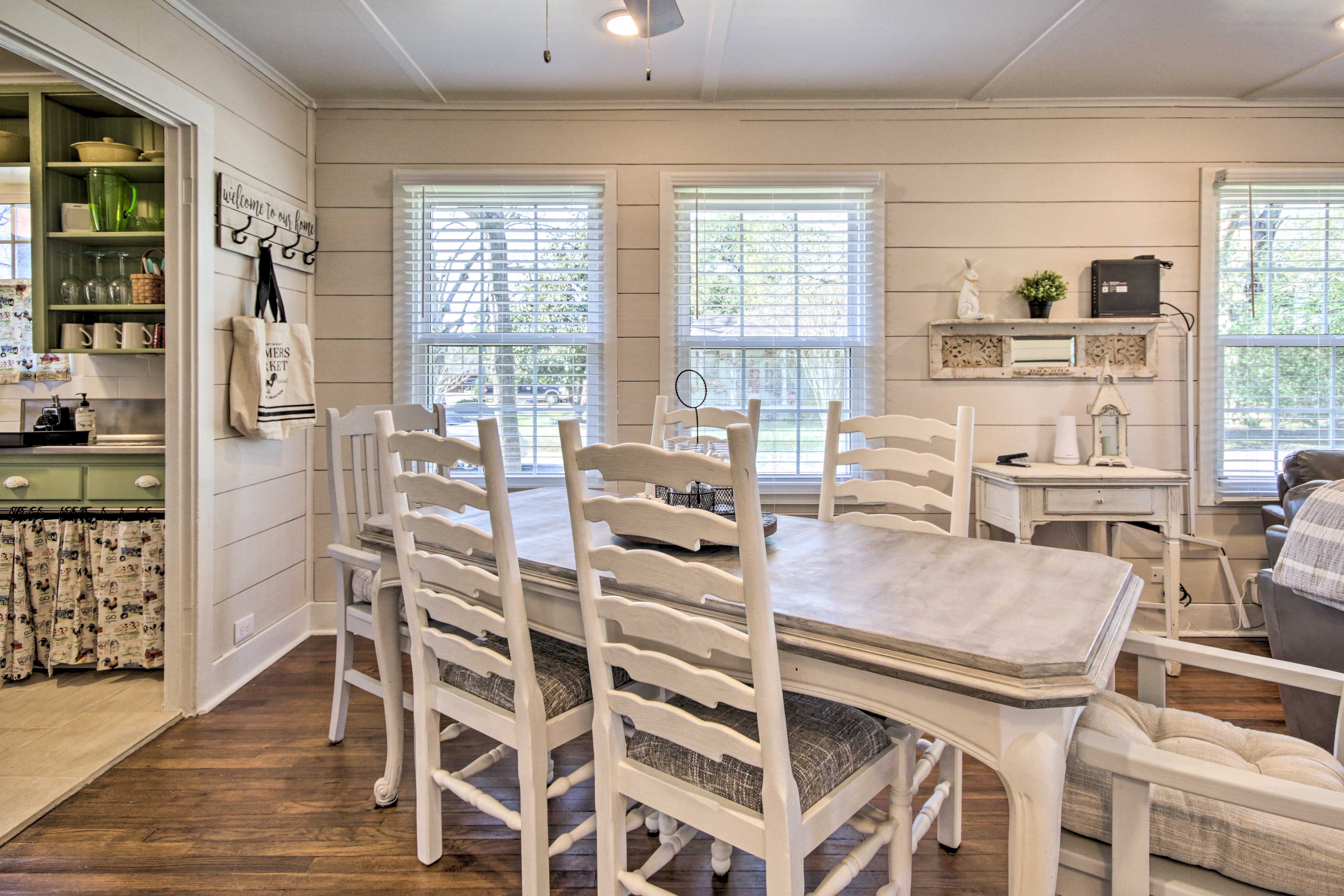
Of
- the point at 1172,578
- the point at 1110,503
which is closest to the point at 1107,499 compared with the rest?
the point at 1110,503

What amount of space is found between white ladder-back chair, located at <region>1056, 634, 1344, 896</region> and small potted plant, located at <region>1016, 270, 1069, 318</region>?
7.67 ft

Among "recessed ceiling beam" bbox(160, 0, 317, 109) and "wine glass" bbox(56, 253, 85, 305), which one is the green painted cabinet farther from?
"recessed ceiling beam" bbox(160, 0, 317, 109)

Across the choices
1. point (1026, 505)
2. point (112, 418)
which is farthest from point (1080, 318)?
point (112, 418)

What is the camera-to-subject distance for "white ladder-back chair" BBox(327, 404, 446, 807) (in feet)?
6.67

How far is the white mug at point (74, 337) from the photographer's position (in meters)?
2.96

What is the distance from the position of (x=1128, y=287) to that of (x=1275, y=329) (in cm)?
75

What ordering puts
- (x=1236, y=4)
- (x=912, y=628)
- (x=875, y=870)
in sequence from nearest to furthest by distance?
(x=912, y=628) → (x=875, y=870) → (x=1236, y=4)

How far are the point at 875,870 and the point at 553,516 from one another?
1.22 m

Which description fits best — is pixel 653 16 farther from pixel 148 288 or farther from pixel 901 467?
pixel 148 288

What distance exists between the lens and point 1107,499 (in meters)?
3.00

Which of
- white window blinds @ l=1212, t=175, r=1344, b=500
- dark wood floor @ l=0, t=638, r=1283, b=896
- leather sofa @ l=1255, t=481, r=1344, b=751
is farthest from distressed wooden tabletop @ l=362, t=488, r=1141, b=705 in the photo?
white window blinds @ l=1212, t=175, r=1344, b=500

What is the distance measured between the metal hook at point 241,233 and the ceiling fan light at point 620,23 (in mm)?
1551

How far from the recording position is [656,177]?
3.49 meters

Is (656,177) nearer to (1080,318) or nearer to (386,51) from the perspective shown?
(386,51)
